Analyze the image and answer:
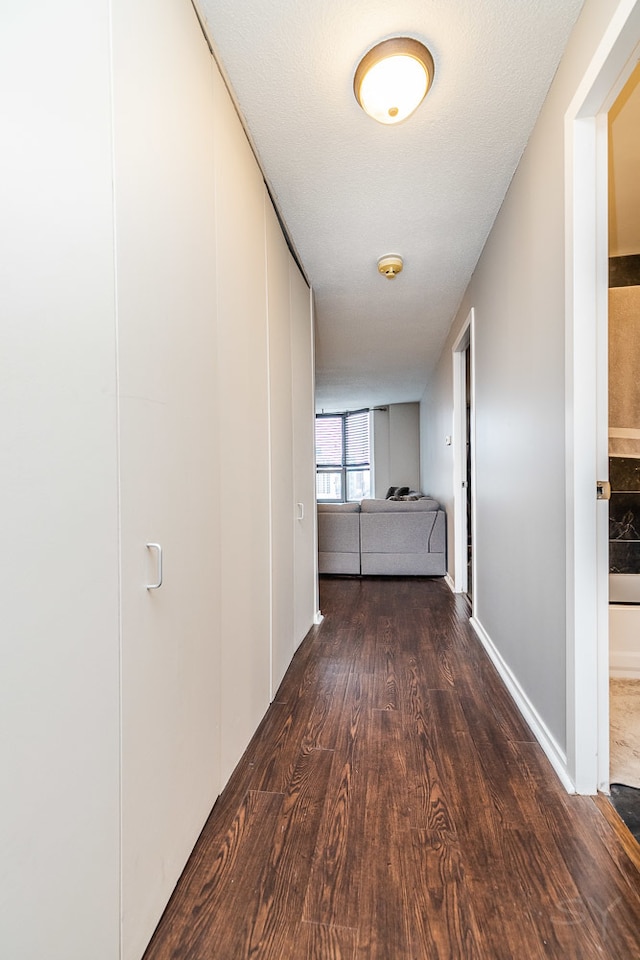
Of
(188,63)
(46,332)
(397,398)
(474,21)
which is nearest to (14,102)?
(46,332)

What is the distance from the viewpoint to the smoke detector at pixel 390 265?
2.78m

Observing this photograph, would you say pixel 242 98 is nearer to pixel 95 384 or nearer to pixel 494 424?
pixel 95 384

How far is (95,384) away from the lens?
2.55ft

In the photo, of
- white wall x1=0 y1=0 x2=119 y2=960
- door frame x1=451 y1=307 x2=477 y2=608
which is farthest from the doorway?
white wall x1=0 y1=0 x2=119 y2=960

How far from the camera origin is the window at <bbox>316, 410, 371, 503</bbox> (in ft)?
29.3

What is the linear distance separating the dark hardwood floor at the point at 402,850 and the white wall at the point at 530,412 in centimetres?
32

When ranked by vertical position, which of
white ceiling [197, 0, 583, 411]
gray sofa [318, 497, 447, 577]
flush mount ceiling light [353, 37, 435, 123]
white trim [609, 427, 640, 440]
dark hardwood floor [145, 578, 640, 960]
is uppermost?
white ceiling [197, 0, 583, 411]

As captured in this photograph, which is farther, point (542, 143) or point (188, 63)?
point (542, 143)

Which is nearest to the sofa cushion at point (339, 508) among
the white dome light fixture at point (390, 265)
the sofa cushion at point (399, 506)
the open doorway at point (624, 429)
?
the sofa cushion at point (399, 506)

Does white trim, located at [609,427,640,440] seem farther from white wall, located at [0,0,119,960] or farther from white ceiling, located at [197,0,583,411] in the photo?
white wall, located at [0,0,119,960]

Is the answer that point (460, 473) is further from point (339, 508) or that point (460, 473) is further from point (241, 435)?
point (241, 435)

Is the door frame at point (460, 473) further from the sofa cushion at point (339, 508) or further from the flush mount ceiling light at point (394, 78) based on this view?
the flush mount ceiling light at point (394, 78)

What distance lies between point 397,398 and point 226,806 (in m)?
6.82

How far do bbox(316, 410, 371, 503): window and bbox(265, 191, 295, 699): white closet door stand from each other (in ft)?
21.0
